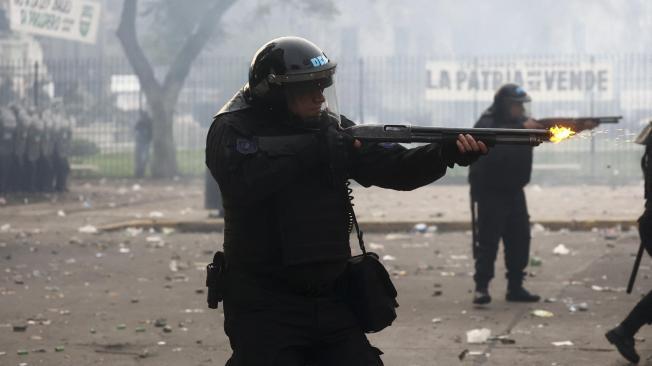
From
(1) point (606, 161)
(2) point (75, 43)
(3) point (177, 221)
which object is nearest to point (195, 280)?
(3) point (177, 221)

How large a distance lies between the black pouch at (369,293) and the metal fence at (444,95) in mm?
20165

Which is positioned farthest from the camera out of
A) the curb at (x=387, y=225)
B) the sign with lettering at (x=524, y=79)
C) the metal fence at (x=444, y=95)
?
the sign with lettering at (x=524, y=79)

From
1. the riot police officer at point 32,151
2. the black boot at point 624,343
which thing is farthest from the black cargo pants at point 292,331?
the riot police officer at point 32,151

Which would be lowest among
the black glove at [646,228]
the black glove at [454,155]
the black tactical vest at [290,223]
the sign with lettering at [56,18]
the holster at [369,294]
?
the black glove at [646,228]

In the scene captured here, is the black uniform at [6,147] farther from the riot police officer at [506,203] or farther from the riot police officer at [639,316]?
the riot police officer at [639,316]

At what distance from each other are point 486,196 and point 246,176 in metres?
5.75

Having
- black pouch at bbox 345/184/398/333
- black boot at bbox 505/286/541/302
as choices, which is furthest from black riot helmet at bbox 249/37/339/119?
black boot at bbox 505/286/541/302

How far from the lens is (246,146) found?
13.5ft

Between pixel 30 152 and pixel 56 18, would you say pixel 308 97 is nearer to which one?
pixel 30 152

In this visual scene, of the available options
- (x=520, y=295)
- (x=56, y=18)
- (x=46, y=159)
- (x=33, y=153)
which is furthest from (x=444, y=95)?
(x=520, y=295)

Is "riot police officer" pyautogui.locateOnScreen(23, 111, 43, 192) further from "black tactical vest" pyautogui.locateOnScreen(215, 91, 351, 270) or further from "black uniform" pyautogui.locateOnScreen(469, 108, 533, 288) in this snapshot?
"black tactical vest" pyautogui.locateOnScreen(215, 91, 351, 270)

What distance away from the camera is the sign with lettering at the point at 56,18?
1078 inches

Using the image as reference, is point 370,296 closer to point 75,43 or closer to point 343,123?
point 343,123

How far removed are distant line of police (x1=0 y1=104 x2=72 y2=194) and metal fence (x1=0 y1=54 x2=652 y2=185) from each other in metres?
3.58
